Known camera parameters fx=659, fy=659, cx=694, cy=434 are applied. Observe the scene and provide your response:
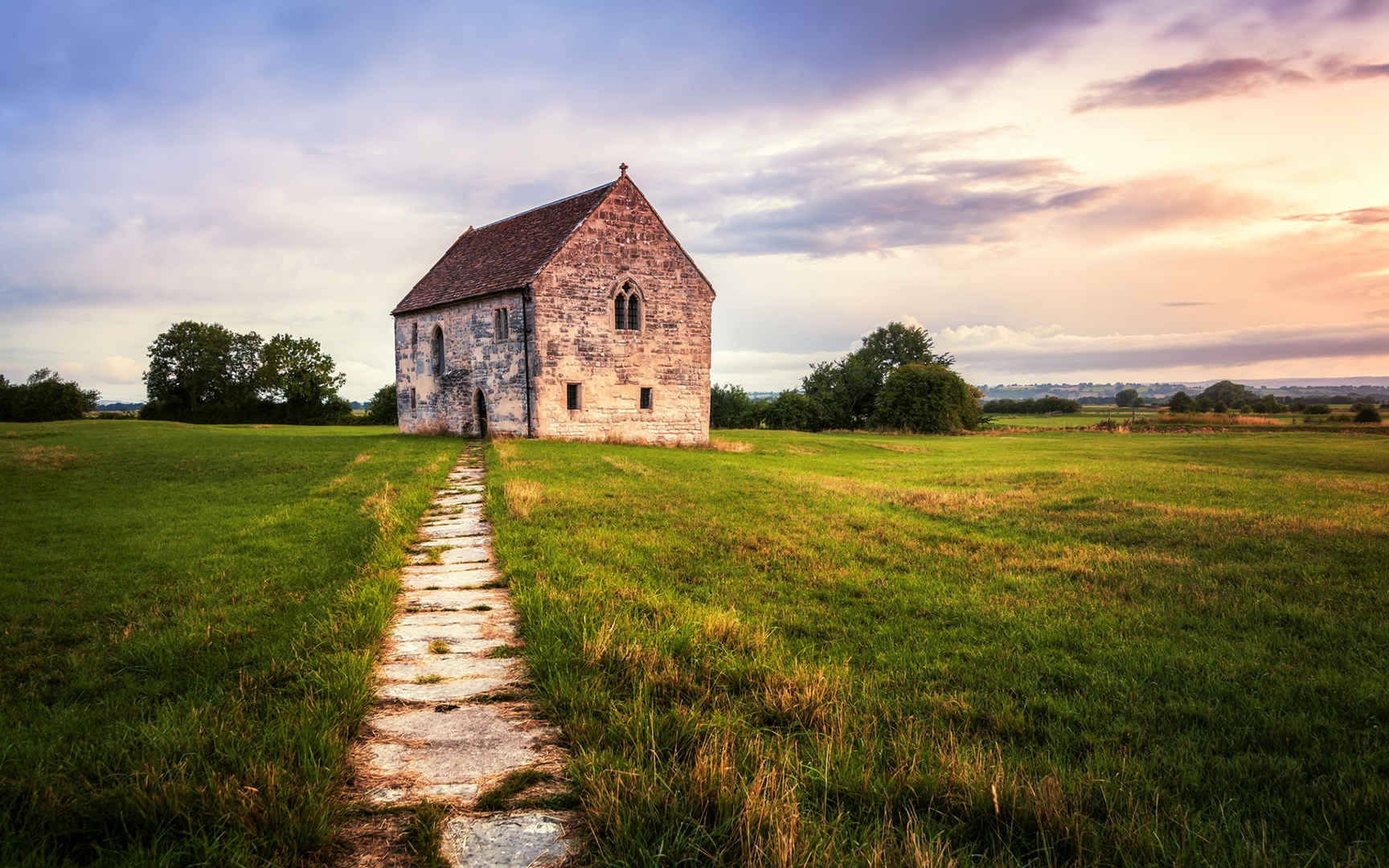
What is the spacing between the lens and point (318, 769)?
3.14 m

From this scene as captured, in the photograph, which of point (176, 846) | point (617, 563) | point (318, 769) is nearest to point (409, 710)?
point (318, 769)

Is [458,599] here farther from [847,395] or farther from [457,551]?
[847,395]

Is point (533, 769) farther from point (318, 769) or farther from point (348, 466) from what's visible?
point (348, 466)

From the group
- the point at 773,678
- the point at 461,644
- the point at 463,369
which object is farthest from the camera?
the point at 463,369

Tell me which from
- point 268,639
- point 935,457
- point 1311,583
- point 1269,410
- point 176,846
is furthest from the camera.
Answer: point 1269,410

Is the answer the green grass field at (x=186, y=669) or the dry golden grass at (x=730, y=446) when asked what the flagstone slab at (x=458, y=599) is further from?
the dry golden grass at (x=730, y=446)

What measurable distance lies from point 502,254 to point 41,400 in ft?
205

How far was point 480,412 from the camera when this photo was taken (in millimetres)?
31453

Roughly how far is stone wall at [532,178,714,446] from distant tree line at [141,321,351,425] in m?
49.8

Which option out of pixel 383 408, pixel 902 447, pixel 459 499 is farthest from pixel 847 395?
pixel 459 499

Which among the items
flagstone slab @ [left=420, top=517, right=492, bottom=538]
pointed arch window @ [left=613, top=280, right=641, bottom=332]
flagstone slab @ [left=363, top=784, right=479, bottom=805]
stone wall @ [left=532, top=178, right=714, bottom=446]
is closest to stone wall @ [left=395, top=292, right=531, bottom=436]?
stone wall @ [left=532, top=178, right=714, bottom=446]

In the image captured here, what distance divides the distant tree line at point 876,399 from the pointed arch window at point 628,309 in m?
33.9

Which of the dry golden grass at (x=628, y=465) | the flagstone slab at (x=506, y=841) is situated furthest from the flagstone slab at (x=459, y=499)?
the flagstone slab at (x=506, y=841)

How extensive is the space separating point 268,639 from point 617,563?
3586mm
